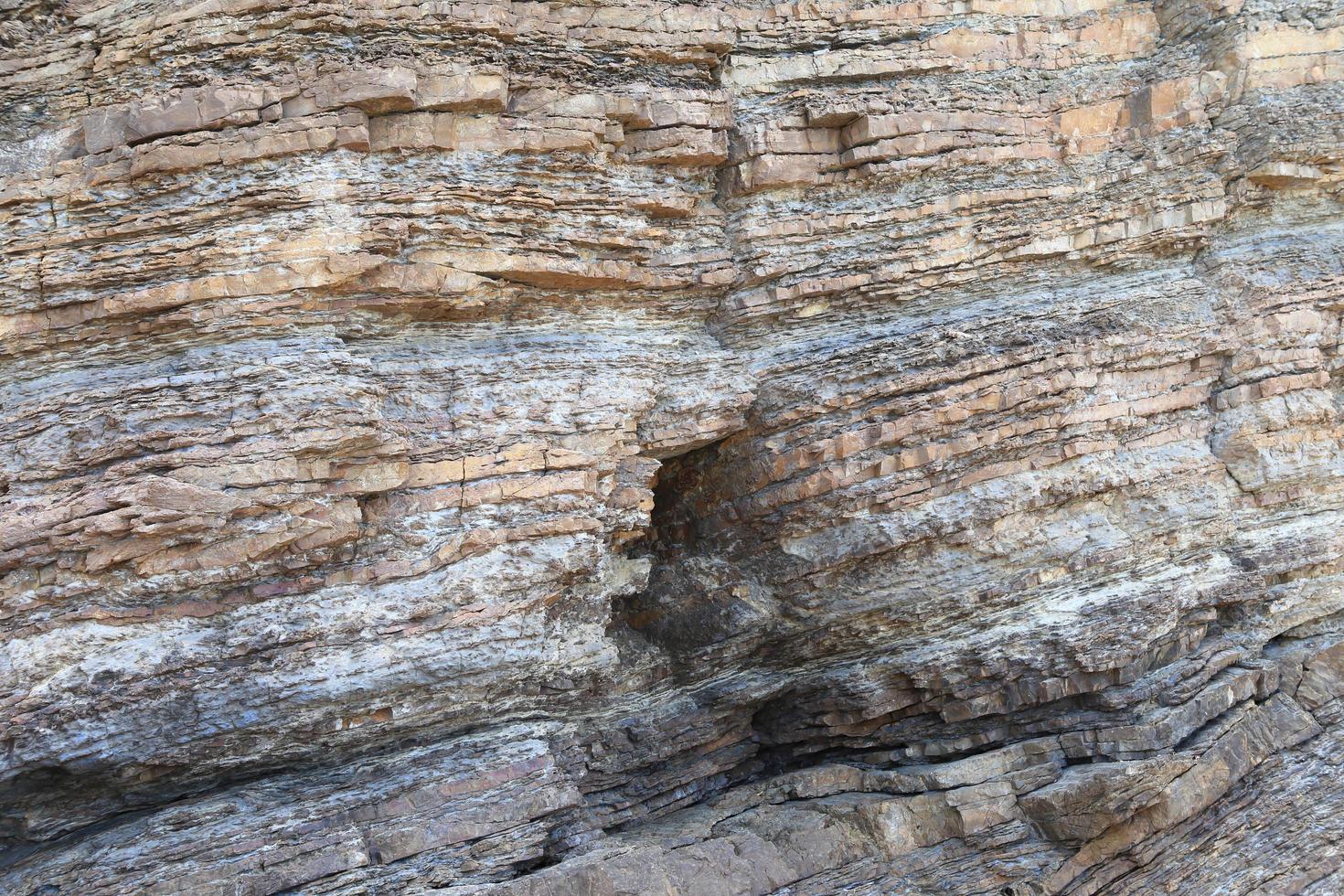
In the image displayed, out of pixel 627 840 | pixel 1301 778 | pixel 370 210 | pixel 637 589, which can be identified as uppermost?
pixel 370 210

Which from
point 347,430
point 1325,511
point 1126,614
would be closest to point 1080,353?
point 1126,614

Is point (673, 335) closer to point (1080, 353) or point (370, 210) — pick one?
point (370, 210)

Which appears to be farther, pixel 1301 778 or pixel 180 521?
pixel 1301 778

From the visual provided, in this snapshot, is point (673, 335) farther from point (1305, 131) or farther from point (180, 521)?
point (1305, 131)

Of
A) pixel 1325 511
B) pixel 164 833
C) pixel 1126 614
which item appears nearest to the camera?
pixel 164 833

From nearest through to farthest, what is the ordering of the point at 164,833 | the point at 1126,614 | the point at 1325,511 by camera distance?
the point at 164,833, the point at 1126,614, the point at 1325,511

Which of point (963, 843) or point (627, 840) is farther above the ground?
point (627, 840)
